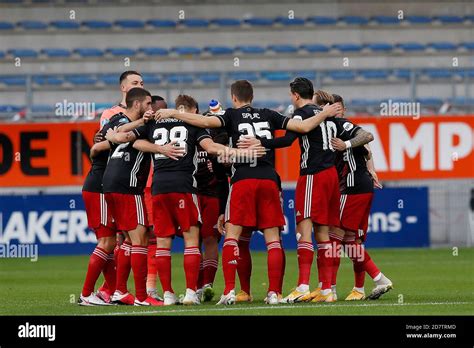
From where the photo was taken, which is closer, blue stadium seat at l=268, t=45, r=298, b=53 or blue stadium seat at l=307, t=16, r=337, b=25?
blue stadium seat at l=268, t=45, r=298, b=53

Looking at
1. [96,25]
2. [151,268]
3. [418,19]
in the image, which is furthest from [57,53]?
[151,268]

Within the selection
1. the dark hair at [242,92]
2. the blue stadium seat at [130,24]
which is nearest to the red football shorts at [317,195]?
the dark hair at [242,92]

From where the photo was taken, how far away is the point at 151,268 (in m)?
12.8

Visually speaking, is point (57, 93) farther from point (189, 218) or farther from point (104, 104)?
point (189, 218)

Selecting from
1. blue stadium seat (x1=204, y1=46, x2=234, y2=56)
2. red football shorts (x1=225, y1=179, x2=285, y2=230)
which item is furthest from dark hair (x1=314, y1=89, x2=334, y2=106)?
blue stadium seat (x1=204, y1=46, x2=234, y2=56)

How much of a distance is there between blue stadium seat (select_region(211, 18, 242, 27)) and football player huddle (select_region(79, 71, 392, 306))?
54.9 ft

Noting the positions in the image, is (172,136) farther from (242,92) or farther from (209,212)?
(209,212)

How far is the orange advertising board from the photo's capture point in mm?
22953

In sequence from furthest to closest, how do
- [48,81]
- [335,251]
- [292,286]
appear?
[48,81], [292,286], [335,251]

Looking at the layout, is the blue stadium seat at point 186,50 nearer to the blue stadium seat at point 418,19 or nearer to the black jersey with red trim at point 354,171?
the blue stadium seat at point 418,19

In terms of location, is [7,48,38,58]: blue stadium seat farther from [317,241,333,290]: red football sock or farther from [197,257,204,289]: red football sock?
[317,241,333,290]: red football sock

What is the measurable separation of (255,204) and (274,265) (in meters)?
0.65

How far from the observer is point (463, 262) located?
19.9 m

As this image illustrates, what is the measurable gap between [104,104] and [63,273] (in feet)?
23.0
